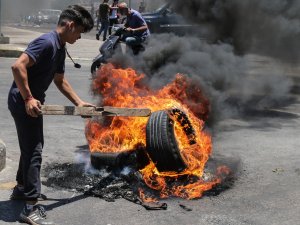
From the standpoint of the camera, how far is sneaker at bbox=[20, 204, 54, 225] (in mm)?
3885

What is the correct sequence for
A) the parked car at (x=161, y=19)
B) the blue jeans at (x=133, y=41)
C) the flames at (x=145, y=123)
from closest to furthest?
the flames at (x=145, y=123)
the blue jeans at (x=133, y=41)
the parked car at (x=161, y=19)

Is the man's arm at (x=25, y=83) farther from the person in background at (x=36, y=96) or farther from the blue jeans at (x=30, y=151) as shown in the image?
the blue jeans at (x=30, y=151)

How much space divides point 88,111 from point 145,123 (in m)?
A: 1.15

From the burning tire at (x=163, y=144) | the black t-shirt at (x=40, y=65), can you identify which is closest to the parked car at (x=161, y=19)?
the burning tire at (x=163, y=144)

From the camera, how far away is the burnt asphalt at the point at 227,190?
13.6 feet

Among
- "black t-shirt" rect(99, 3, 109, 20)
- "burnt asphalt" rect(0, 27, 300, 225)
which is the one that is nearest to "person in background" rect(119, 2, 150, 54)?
"burnt asphalt" rect(0, 27, 300, 225)

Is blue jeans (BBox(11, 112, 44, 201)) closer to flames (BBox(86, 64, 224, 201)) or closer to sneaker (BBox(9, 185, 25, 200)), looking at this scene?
sneaker (BBox(9, 185, 25, 200))

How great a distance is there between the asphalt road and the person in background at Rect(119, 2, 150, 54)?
2.96 m

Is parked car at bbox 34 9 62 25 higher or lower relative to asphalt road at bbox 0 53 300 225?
Answer: lower

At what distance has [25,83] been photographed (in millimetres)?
3662

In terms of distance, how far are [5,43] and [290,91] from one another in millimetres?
13023

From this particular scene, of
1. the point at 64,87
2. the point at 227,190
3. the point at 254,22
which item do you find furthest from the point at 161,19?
the point at 64,87

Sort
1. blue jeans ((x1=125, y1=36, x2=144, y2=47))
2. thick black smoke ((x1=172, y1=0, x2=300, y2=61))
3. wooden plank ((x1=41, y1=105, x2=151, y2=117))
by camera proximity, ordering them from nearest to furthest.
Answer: wooden plank ((x1=41, y1=105, x2=151, y2=117)), blue jeans ((x1=125, y1=36, x2=144, y2=47)), thick black smoke ((x1=172, y1=0, x2=300, y2=61))

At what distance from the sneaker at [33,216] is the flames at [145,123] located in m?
0.99
